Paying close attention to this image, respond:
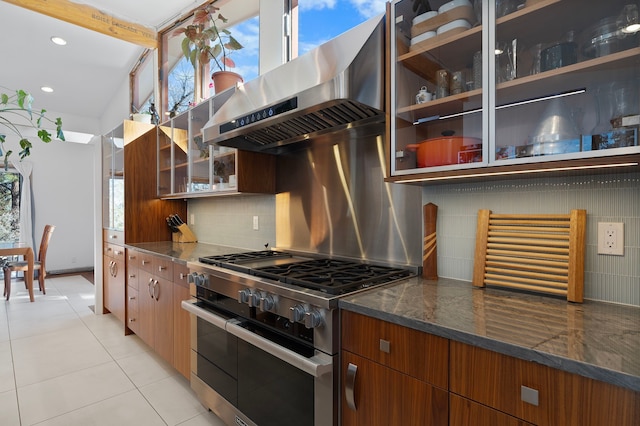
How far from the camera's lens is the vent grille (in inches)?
64.9

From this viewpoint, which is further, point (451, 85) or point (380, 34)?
point (380, 34)

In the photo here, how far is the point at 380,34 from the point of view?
1.55m

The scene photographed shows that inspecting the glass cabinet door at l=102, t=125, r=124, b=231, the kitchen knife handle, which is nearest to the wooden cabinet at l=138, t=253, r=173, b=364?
the glass cabinet door at l=102, t=125, r=124, b=231

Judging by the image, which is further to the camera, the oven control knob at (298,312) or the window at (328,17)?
the window at (328,17)

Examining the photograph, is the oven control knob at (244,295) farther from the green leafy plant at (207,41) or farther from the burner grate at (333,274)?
the green leafy plant at (207,41)

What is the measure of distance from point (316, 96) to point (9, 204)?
7.20 metres

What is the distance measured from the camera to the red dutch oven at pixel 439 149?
1.37 meters

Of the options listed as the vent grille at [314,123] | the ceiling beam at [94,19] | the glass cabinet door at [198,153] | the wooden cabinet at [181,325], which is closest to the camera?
the vent grille at [314,123]

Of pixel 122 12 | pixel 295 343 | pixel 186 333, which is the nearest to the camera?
pixel 295 343

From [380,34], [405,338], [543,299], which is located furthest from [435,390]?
[380,34]

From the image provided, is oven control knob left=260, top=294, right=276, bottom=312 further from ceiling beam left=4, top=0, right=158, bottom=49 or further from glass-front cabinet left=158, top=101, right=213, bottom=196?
ceiling beam left=4, top=0, right=158, bottom=49

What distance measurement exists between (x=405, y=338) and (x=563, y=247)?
2.48 ft

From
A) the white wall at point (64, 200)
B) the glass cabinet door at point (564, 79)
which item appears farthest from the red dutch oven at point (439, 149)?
the white wall at point (64, 200)

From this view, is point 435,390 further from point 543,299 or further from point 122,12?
point 122,12
